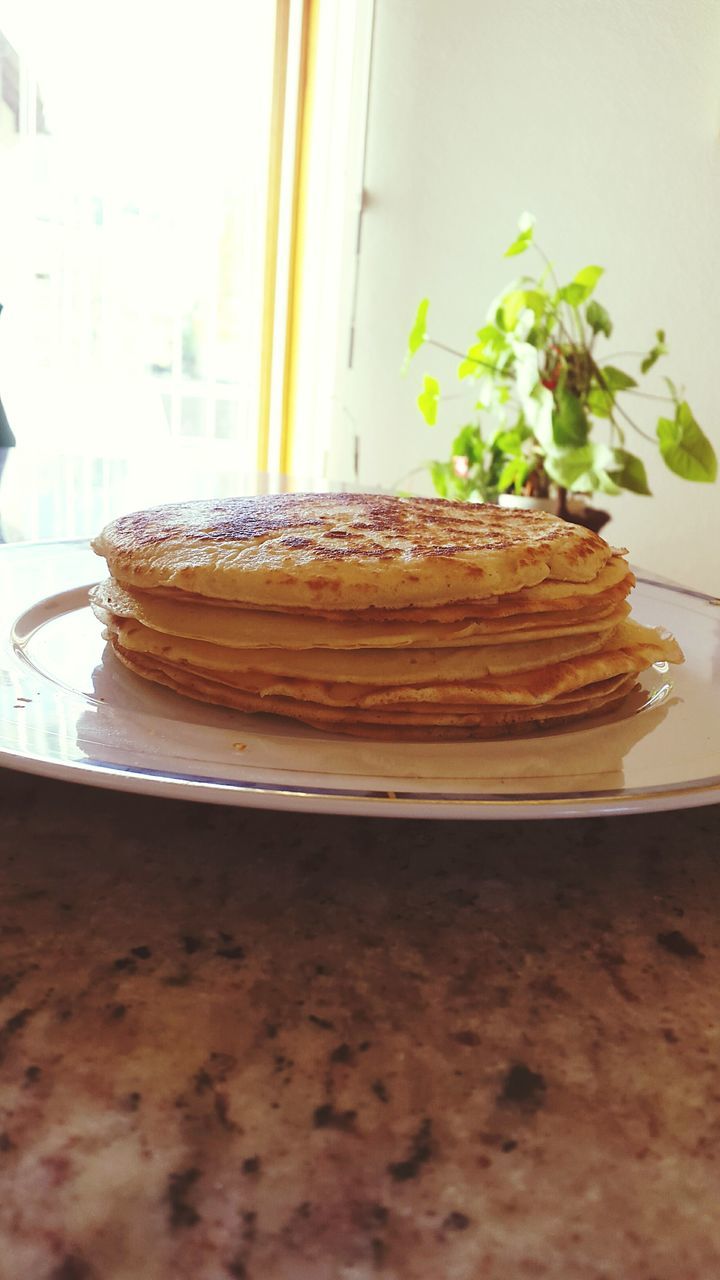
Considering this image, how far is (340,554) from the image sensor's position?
0.65m

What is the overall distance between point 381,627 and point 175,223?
467 cm

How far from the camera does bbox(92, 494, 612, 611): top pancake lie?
0.61 meters

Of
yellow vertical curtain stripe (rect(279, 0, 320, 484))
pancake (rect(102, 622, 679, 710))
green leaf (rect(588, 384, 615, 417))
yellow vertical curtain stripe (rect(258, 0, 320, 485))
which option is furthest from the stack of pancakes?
yellow vertical curtain stripe (rect(279, 0, 320, 484))

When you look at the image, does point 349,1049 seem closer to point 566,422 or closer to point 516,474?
point 566,422

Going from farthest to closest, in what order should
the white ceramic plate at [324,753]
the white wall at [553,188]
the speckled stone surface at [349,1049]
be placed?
the white wall at [553,188] → the white ceramic plate at [324,753] → the speckled stone surface at [349,1049]

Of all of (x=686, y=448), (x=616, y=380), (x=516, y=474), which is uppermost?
(x=616, y=380)

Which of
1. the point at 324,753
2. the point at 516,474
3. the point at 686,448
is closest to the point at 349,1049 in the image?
the point at 324,753

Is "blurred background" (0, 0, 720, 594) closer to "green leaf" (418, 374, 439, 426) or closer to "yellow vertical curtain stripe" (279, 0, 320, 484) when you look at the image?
"yellow vertical curtain stripe" (279, 0, 320, 484)

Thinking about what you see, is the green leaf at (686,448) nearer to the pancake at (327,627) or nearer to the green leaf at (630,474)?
the green leaf at (630,474)

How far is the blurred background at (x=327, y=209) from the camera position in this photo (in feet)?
8.84

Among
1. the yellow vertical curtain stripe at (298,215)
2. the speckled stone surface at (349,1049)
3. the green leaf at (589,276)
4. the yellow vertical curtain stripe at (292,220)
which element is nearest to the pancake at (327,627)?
the speckled stone surface at (349,1049)

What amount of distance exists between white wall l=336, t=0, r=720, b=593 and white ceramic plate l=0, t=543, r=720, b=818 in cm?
214

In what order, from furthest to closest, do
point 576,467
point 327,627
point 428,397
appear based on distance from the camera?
point 428,397 → point 576,467 → point 327,627

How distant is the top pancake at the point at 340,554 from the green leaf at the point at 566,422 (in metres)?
1.09
